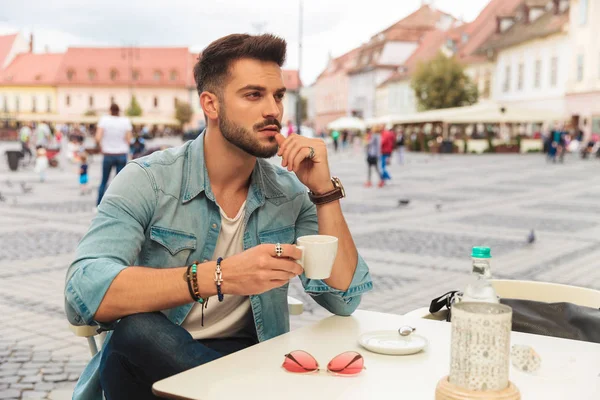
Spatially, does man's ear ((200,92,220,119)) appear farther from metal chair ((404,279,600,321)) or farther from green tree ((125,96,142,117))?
green tree ((125,96,142,117))

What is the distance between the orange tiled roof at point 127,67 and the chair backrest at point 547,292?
304 feet

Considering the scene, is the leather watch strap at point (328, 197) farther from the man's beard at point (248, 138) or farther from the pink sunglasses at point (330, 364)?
the pink sunglasses at point (330, 364)

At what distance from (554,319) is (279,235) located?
3.22ft

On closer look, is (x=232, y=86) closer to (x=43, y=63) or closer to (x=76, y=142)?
(x=76, y=142)

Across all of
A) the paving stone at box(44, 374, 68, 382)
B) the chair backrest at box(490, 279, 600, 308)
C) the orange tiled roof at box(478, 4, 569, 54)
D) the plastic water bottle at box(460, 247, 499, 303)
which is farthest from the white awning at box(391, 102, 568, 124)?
the plastic water bottle at box(460, 247, 499, 303)

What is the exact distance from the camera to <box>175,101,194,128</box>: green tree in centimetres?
8738

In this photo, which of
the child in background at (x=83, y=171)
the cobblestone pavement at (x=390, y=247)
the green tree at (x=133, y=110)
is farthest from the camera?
the green tree at (x=133, y=110)

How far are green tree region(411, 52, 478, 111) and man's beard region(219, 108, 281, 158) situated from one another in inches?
1820

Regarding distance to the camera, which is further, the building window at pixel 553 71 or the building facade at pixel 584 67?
the building window at pixel 553 71

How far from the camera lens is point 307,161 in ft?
8.45

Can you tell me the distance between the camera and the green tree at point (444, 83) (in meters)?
47.6

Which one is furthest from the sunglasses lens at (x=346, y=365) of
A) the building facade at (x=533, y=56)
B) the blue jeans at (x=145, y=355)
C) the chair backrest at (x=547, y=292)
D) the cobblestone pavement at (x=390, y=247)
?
the building facade at (x=533, y=56)

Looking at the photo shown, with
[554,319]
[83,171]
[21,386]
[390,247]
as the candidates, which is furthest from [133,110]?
[554,319]

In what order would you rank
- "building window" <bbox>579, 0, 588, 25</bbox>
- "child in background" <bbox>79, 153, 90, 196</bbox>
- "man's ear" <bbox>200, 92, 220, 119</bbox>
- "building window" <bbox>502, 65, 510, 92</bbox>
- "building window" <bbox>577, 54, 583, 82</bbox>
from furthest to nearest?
"building window" <bbox>502, 65, 510, 92</bbox>
"building window" <bbox>577, 54, 583, 82</bbox>
"building window" <bbox>579, 0, 588, 25</bbox>
"child in background" <bbox>79, 153, 90, 196</bbox>
"man's ear" <bbox>200, 92, 220, 119</bbox>
